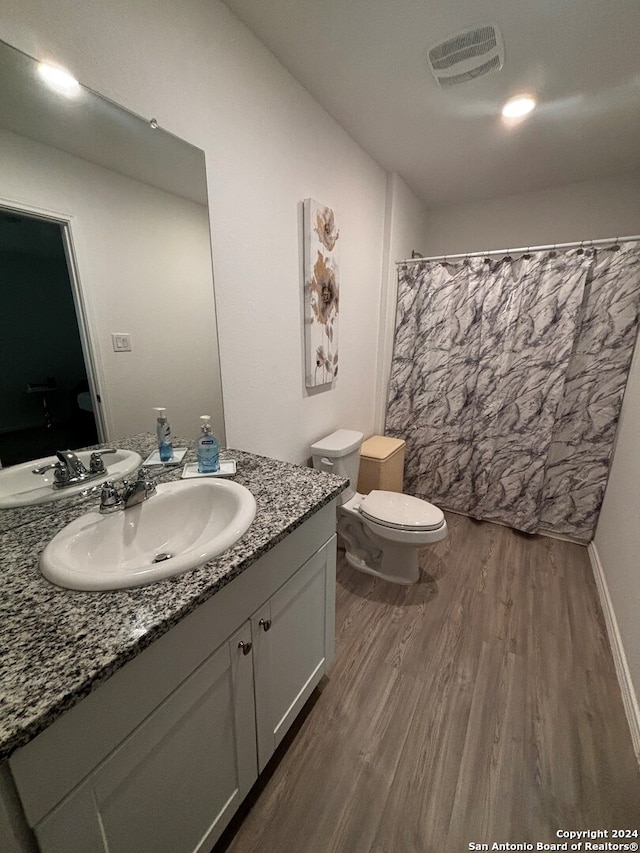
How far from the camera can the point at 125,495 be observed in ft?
2.95

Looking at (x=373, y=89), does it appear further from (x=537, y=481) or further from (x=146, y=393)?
(x=537, y=481)

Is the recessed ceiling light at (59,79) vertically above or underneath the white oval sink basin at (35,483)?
above

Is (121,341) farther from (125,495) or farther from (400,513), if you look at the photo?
(400,513)

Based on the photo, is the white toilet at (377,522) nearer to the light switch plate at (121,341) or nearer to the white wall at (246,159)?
the white wall at (246,159)

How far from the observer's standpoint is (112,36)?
873 millimetres

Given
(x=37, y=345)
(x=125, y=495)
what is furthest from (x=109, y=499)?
(x=37, y=345)

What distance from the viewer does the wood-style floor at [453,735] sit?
0.94 metres

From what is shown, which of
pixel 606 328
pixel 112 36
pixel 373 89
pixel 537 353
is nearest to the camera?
pixel 112 36

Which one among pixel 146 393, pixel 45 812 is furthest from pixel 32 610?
pixel 146 393

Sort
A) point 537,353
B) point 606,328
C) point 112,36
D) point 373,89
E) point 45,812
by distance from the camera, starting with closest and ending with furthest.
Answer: point 45,812, point 112,36, point 373,89, point 606,328, point 537,353

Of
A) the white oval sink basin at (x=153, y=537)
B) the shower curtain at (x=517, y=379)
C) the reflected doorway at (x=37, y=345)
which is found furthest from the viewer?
the shower curtain at (x=517, y=379)

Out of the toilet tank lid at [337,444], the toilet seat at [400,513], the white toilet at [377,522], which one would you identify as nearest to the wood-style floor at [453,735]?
the white toilet at [377,522]

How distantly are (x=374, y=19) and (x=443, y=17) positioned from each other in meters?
0.23

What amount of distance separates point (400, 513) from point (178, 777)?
4.27 feet
